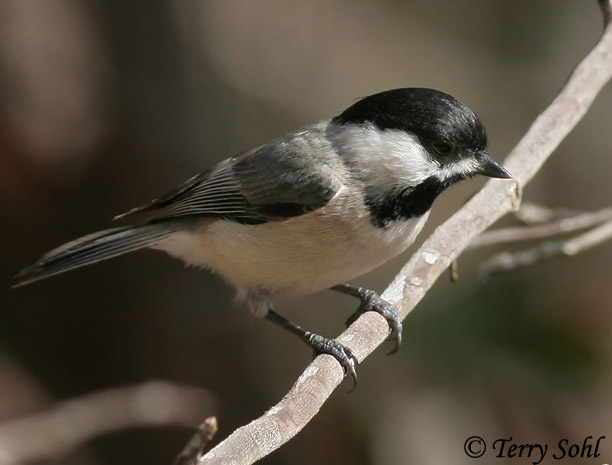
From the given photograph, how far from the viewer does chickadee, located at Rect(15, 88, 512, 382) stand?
2.71m

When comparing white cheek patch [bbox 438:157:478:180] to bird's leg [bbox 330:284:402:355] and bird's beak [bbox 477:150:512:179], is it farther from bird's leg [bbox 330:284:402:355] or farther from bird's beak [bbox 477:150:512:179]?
bird's leg [bbox 330:284:402:355]

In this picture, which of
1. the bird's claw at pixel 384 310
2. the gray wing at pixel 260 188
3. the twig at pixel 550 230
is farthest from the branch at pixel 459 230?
the gray wing at pixel 260 188

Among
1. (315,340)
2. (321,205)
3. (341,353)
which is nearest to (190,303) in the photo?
(315,340)

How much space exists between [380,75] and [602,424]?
3202mm

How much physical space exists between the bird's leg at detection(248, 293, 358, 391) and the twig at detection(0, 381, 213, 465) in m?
0.47

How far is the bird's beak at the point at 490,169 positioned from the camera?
2.72 m

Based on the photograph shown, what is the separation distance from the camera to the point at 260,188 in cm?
308

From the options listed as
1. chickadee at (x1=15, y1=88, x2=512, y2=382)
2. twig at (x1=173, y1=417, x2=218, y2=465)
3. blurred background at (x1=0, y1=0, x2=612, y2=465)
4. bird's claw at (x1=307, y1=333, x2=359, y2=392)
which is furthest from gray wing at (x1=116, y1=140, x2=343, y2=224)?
twig at (x1=173, y1=417, x2=218, y2=465)

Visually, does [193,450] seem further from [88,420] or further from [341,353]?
[88,420]

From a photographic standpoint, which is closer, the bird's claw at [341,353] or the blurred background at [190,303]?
the bird's claw at [341,353]

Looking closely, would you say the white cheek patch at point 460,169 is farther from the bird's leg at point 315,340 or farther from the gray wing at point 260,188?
the bird's leg at point 315,340

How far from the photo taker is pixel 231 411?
4469 millimetres

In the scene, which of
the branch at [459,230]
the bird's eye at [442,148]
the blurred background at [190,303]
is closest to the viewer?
the branch at [459,230]

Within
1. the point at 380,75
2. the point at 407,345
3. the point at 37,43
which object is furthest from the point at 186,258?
the point at 380,75
